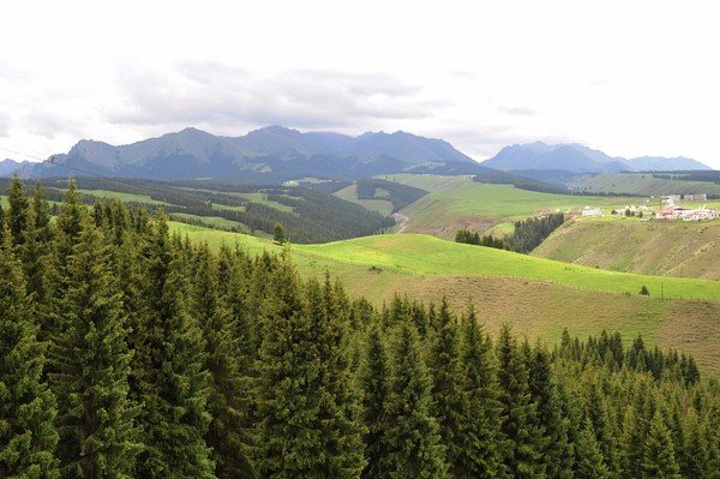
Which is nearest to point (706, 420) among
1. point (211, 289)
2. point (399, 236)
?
point (211, 289)

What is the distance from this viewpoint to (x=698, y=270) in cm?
18600

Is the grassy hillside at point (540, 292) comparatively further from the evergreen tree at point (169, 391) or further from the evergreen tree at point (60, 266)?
the evergreen tree at point (169, 391)

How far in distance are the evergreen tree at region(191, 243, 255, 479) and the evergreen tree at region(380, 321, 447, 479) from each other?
28.7 feet

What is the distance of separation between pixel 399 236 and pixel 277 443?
15535cm

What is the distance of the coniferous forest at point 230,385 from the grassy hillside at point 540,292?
50364 mm

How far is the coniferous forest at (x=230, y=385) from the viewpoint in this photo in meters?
23.5

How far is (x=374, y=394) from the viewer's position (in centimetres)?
3472

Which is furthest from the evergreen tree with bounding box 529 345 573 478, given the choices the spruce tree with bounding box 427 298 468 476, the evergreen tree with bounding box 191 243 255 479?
the evergreen tree with bounding box 191 243 255 479

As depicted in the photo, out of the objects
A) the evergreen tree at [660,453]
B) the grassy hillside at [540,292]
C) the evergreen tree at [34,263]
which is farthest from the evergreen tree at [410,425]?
the grassy hillside at [540,292]

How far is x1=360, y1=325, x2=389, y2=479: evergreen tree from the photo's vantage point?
34.4m

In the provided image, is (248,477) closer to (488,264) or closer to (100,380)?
(100,380)

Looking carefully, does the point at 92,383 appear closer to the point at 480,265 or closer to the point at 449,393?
the point at 449,393

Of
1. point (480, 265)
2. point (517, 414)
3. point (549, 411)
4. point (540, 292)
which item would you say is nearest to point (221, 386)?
point (517, 414)

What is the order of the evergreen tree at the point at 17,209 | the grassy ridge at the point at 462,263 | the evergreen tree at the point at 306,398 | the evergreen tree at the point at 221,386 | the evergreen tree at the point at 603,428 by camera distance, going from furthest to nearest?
the grassy ridge at the point at 462,263 < the evergreen tree at the point at 603,428 < the evergreen tree at the point at 17,209 < the evergreen tree at the point at 221,386 < the evergreen tree at the point at 306,398
